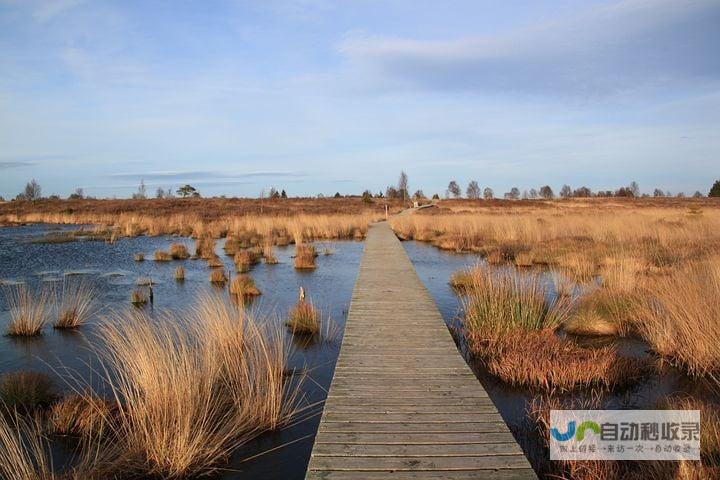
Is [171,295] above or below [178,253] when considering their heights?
below

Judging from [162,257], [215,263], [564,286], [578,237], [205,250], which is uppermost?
[578,237]

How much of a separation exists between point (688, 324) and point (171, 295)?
10171mm

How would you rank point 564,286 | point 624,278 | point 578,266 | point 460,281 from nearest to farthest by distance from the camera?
point 624,278, point 564,286, point 460,281, point 578,266

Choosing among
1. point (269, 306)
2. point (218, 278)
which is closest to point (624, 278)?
point (269, 306)

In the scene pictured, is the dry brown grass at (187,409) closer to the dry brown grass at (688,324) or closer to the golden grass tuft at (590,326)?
the golden grass tuft at (590,326)

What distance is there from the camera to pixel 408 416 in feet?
13.9

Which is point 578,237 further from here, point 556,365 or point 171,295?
point 171,295

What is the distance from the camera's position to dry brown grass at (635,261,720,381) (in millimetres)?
6383

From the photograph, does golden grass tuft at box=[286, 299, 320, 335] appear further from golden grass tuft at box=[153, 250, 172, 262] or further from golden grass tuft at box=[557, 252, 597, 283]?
golden grass tuft at box=[153, 250, 172, 262]

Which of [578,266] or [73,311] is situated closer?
[73,311]

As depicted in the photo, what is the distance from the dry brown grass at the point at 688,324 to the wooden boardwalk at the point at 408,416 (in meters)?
3.20

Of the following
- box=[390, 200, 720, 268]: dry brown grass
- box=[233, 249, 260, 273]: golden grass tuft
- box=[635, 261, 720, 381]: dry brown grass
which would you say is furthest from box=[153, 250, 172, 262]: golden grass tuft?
box=[635, 261, 720, 381]: dry brown grass

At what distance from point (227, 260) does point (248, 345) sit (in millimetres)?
11004

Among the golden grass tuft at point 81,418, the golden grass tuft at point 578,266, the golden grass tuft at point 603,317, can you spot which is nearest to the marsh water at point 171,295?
the golden grass tuft at point 81,418
